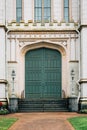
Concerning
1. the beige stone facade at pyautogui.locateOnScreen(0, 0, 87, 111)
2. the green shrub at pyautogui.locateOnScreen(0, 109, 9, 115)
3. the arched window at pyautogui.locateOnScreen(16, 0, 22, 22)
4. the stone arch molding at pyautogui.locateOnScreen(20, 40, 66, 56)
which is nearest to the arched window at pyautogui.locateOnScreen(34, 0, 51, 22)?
the beige stone facade at pyautogui.locateOnScreen(0, 0, 87, 111)

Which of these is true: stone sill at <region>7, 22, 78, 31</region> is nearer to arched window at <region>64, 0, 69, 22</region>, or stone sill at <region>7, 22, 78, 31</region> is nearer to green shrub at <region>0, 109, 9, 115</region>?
arched window at <region>64, 0, 69, 22</region>

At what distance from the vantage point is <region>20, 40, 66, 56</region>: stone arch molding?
89.1ft

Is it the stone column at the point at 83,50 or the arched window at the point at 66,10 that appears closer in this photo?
the stone column at the point at 83,50

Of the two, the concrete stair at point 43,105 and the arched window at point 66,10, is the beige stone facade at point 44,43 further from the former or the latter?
the concrete stair at point 43,105

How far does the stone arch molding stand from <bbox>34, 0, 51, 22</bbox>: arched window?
1.83 m

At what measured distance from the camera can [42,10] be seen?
2817 centimetres

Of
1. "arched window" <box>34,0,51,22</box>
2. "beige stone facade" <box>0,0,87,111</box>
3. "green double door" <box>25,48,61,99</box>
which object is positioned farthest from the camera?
"arched window" <box>34,0,51,22</box>

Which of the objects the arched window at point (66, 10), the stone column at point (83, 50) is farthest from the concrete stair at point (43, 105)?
the arched window at point (66, 10)

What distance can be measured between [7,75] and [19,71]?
0.88m

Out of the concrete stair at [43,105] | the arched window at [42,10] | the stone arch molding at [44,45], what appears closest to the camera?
the concrete stair at [43,105]

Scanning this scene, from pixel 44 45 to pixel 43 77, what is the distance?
2202 mm

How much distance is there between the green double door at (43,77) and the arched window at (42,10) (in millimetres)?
2605

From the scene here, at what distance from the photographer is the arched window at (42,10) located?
28.1 meters

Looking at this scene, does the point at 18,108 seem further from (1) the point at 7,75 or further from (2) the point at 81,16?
(2) the point at 81,16
